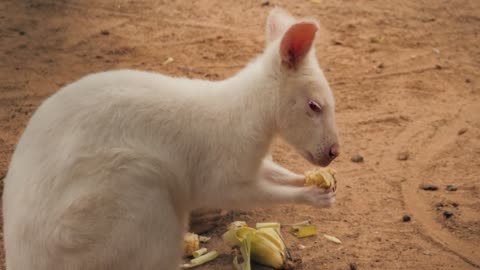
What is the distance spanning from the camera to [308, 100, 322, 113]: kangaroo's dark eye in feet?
12.4

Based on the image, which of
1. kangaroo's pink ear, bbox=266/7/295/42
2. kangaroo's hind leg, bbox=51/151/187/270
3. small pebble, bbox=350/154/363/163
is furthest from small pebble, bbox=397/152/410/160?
kangaroo's hind leg, bbox=51/151/187/270

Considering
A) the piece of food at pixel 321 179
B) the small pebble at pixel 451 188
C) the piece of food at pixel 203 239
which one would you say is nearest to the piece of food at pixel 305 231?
the piece of food at pixel 203 239

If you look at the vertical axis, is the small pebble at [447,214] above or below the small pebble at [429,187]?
below

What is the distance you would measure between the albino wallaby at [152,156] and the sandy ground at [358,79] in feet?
2.93

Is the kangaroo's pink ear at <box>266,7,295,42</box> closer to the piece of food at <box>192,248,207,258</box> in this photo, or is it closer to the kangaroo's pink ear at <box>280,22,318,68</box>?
the kangaroo's pink ear at <box>280,22,318,68</box>

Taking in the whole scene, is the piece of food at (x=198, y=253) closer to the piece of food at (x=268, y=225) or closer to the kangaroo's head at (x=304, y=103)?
the piece of food at (x=268, y=225)

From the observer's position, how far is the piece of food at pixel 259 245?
14.0 ft

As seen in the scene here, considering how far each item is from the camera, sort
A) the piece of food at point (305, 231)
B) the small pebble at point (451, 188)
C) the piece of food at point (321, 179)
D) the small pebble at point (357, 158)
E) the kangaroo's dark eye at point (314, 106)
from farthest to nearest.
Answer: the small pebble at point (357, 158) < the small pebble at point (451, 188) < the piece of food at point (305, 231) < the piece of food at point (321, 179) < the kangaroo's dark eye at point (314, 106)

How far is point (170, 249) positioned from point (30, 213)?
701 millimetres

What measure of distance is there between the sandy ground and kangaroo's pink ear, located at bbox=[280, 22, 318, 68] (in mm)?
1350

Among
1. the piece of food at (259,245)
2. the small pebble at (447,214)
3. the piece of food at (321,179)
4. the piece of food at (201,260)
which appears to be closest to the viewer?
the piece of food at (321,179)

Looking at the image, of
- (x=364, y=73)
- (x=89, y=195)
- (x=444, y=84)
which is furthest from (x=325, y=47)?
(x=89, y=195)

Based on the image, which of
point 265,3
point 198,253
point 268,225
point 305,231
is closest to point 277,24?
point 268,225

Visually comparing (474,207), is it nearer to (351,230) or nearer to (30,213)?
(351,230)
